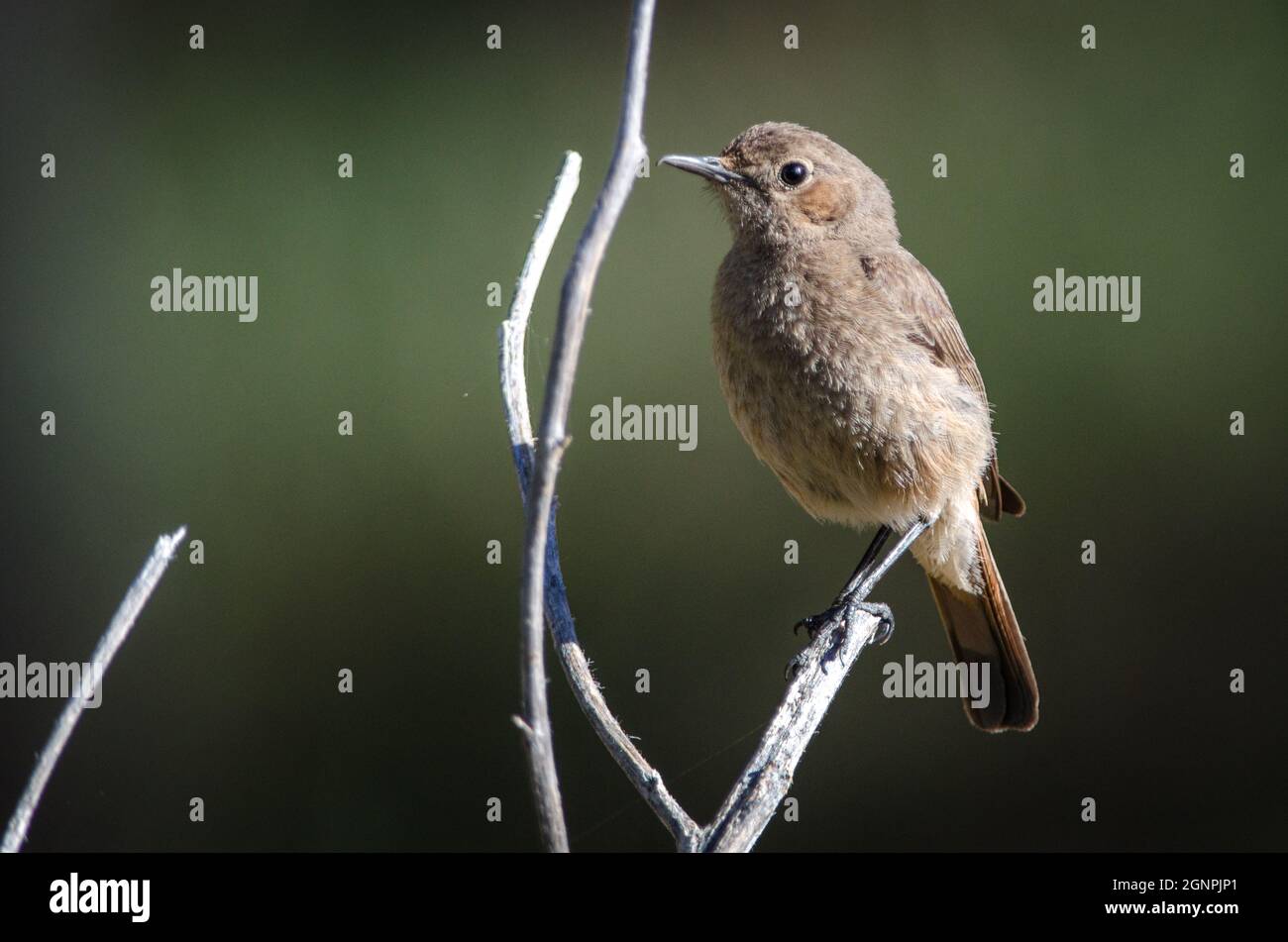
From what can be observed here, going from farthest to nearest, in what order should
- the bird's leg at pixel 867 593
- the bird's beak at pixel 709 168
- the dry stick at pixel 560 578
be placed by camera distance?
the bird's beak at pixel 709 168 → the bird's leg at pixel 867 593 → the dry stick at pixel 560 578

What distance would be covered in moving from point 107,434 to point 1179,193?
502cm

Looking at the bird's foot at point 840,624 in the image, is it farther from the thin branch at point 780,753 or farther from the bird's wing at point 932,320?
the bird's wing at point 932,320

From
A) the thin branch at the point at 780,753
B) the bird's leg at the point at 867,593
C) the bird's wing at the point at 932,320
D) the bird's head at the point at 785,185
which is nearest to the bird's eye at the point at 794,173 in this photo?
the bird's head at the point at 785,185

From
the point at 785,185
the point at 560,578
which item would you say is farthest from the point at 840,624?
the point at 785,185

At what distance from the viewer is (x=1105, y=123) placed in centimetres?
711

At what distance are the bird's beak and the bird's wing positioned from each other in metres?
0.49

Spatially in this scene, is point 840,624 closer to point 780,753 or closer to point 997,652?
point 780,753

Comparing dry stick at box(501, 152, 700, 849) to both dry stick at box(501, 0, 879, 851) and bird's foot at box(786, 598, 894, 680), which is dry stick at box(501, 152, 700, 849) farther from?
bird's foot at box(786, 598, 894, 680)

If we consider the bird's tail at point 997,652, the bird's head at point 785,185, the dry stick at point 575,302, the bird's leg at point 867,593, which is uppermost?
the bird's head at point 785,185

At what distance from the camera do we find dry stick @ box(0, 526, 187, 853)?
2180 mm

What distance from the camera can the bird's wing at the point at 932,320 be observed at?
4.74m

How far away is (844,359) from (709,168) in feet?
2.57

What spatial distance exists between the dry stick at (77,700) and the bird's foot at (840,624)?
1804 millimetres

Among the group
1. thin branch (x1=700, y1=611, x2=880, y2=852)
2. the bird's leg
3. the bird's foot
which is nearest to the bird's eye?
the bird's leg
